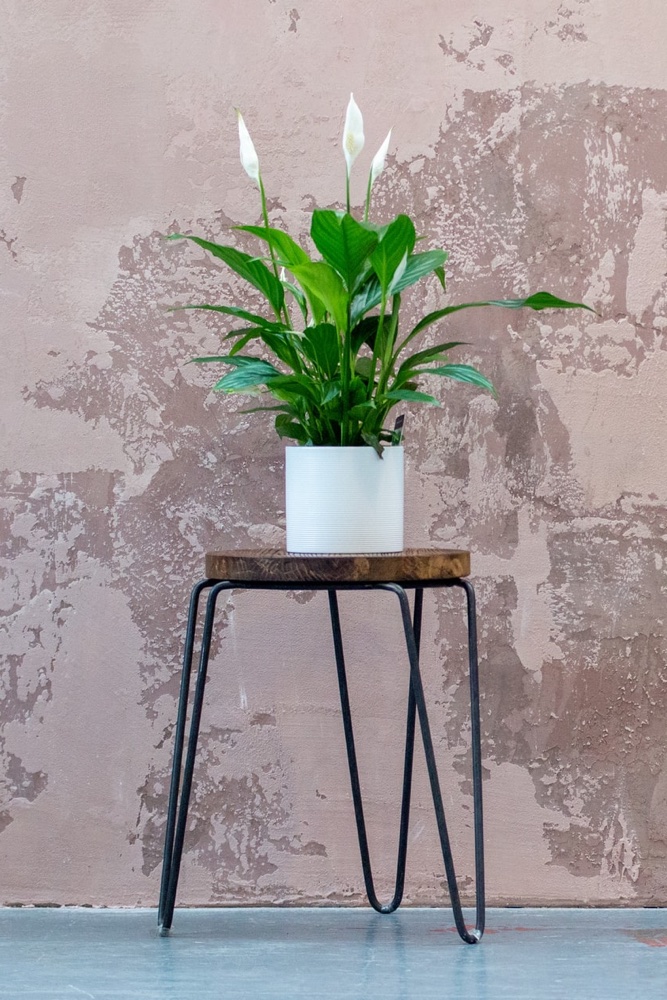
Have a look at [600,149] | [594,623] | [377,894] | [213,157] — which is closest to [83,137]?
[213,157]

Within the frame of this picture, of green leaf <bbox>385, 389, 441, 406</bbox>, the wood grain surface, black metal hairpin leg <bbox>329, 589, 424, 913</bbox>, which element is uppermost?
green leaf <bbox>385, 389, 441, 406</bbox>

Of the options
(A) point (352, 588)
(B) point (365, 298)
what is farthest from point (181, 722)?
(B) point (365, 298)

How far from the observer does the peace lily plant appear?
1263mm

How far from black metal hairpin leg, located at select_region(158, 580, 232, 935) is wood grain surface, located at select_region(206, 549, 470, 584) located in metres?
0.05

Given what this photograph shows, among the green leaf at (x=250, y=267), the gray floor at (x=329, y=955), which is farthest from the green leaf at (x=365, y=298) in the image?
the gray floor at (x=329, y=955)

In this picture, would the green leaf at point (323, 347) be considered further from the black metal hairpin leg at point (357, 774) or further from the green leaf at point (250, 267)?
the black metal hairpin leg at point (357, 774)

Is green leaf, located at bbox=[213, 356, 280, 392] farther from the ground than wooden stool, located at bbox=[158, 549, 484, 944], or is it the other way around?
green leaf, located at bbox=[213, 356, 280, 392]

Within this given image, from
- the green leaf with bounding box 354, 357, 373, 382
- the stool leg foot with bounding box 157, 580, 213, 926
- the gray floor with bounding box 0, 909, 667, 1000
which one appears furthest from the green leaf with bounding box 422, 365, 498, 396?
the gray floor with bounding box 0, 909, 667, 1000

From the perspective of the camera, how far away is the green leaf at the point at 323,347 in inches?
51.2

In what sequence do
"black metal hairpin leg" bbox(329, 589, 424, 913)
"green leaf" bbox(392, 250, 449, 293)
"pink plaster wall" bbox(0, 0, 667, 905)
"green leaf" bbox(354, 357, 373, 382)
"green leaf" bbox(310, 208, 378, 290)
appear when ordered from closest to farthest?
"green leaf" bbox(310, 208, 378, 290) < "green leaf" bbox(392, 250, 449, 293) < "green leaf" bbox(354, 357, 373, 382) < "black metal hairpin leg" bbox(329, 589, 424, 913) < "pink plaster wall" bbox(0, 0, 667, 905)

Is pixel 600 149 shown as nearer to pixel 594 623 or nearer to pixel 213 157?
pixel 213 157

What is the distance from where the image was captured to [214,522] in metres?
1.67

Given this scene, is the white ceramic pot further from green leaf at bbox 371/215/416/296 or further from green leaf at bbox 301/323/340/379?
green leaf at bbox 371/215/416/296

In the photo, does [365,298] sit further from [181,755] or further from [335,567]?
[181,755]
